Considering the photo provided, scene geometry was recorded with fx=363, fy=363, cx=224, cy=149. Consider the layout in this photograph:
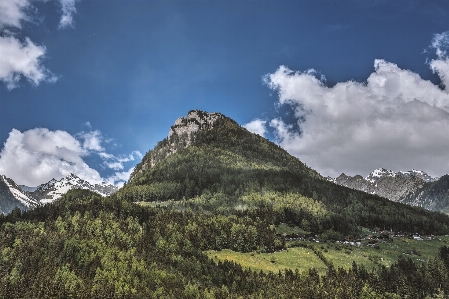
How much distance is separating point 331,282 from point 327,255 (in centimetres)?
5932

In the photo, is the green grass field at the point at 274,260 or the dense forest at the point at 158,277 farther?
the green grass field at the point at 274,260

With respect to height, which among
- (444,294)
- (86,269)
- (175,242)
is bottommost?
(444,294)

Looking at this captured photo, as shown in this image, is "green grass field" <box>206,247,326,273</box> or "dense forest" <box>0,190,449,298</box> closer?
"dense forest" <box>0,190,449,298</box>

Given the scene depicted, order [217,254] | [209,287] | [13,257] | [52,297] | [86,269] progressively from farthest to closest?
[217,254] → [13,257] → [86,269] → [209,287] → [52,297]

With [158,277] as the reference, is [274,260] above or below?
above

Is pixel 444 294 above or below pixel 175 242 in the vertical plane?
below

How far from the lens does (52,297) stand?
126750 millimetres

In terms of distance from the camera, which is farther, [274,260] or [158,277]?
[274,260]

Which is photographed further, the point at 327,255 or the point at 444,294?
the point at 327,255

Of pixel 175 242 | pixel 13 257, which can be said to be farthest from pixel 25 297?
pixel 175 242

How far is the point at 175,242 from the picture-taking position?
652 ft

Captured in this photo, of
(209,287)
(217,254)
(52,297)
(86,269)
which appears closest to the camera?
(52,297)

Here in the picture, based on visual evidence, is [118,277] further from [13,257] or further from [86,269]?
[13,257]

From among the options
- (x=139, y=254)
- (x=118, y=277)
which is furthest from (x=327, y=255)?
(x=118, y=277)
